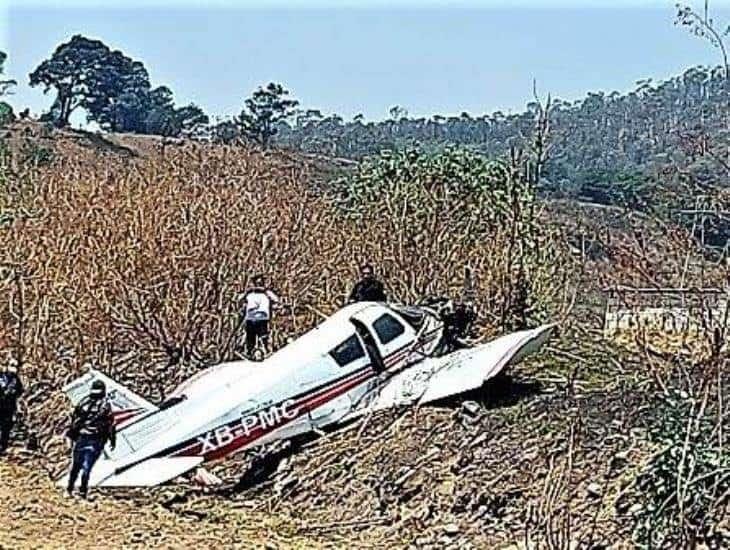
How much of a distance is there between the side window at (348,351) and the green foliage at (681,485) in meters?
6.13

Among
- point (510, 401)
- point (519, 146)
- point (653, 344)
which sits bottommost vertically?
point (510, 401)

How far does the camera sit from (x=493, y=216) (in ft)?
82.4

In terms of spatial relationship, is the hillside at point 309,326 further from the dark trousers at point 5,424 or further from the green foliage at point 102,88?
the green foliage at point 102,88

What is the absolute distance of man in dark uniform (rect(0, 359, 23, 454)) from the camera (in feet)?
61.2

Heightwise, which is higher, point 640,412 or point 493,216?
point 493,216

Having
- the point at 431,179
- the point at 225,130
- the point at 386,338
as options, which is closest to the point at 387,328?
the point at 386,338

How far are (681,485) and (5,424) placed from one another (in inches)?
495

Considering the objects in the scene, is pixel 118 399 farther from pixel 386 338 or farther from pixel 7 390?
pixel 7 390

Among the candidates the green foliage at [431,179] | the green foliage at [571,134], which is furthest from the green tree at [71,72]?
the green foliage at [431,179]

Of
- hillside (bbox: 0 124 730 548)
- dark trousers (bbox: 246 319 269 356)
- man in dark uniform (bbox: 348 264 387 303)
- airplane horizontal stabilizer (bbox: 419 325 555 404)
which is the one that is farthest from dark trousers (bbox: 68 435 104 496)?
man in dark uniform (bbox: 348 264 387 303)

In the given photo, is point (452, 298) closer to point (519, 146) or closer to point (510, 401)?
point (519, 146)

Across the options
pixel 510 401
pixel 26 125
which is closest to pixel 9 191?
pixel 510 401

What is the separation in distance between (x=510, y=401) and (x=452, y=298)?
645 centimetres

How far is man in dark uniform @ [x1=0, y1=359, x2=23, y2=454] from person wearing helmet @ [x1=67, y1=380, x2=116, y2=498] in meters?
3.90
